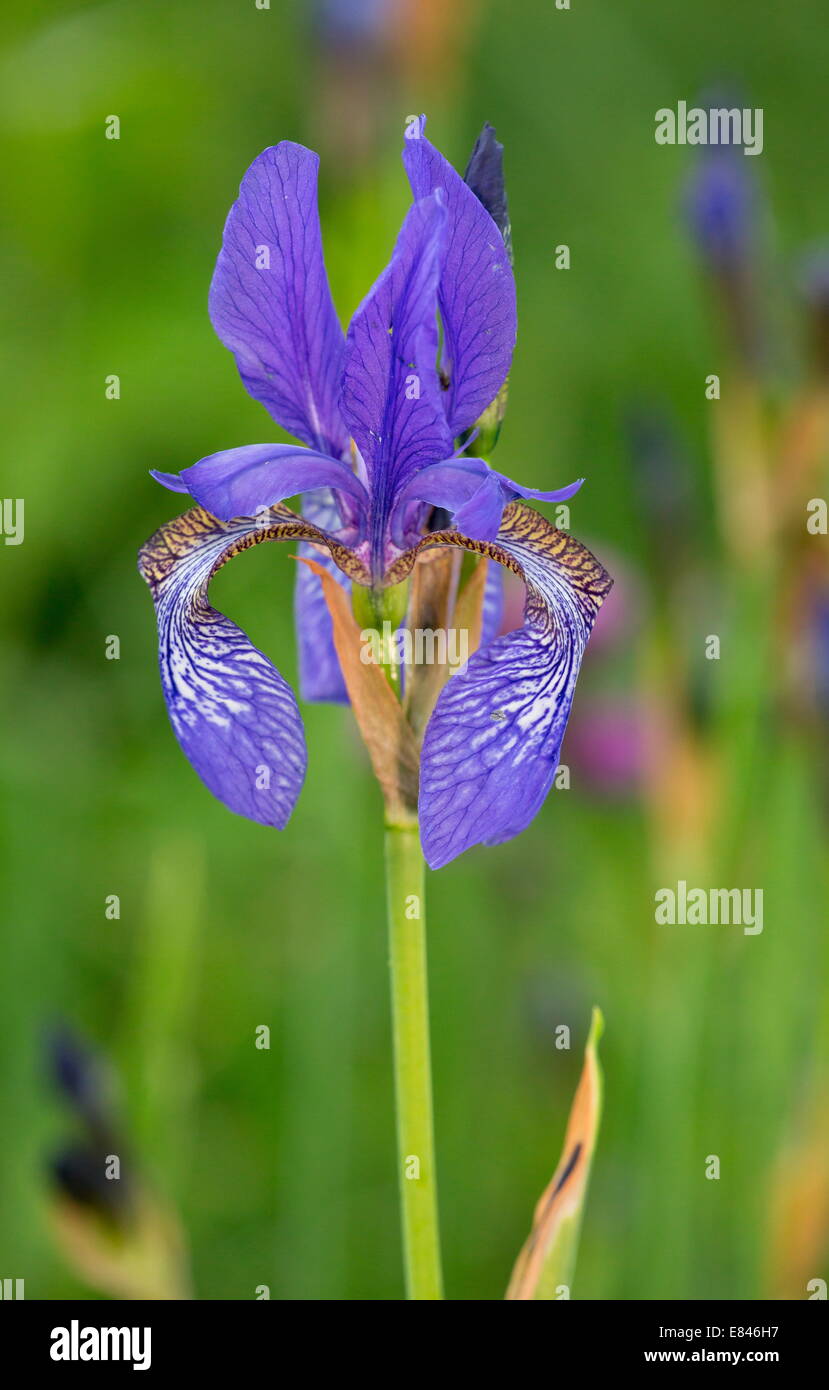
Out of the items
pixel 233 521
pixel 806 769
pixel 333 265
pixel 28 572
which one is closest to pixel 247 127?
pixel 333 265

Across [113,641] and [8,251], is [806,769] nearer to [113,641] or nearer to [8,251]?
[113,641]

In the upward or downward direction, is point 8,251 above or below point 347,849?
above

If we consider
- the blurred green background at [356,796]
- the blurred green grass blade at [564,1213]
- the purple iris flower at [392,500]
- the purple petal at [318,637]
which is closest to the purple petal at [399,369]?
→ the purple iris flower at [392,500]

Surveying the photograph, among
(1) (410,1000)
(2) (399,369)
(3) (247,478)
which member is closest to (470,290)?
(2) (399,369)

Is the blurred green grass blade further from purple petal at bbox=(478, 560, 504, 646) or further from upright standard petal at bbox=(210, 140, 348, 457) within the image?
upright standard petal at bbox=(210, 140, 348, 457)

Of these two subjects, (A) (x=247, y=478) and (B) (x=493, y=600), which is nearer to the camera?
(A) (x=247, y=478)

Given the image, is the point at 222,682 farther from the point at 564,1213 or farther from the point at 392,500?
the point at 564,1213

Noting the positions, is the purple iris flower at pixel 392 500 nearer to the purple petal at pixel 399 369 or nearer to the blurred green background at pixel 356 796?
the purple petal at pixel 399 369

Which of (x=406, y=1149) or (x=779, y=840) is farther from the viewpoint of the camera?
(x=779, y=840)
